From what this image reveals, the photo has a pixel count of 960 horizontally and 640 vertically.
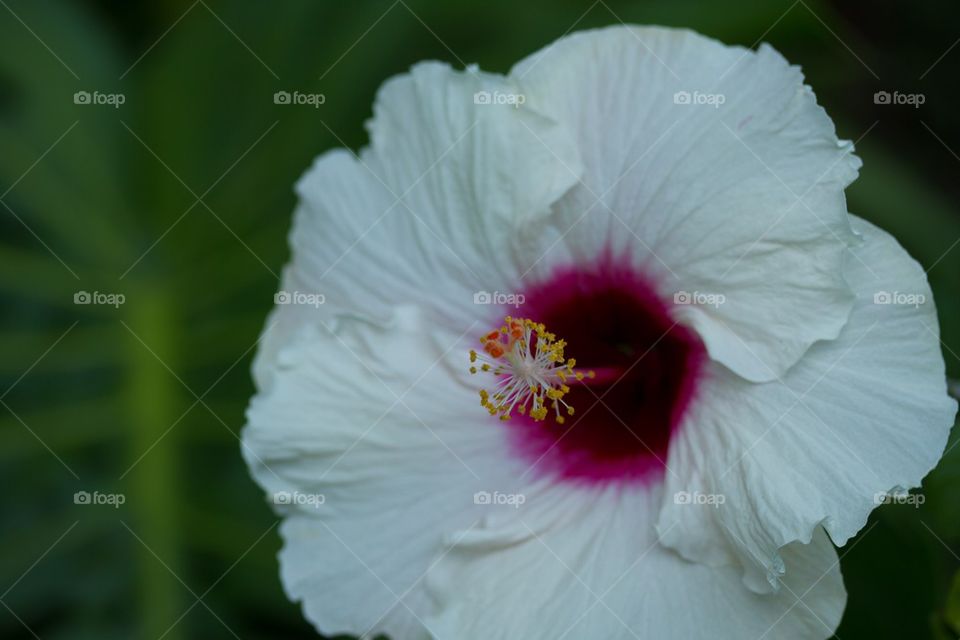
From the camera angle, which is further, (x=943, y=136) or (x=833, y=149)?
(x=943, y=136)

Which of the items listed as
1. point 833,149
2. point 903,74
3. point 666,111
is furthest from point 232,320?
point 903,74

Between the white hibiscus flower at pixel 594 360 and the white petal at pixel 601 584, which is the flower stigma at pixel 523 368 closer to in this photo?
the white hibiscus flower at pixel 594 360

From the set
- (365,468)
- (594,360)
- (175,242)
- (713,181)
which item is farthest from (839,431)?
(175,242)

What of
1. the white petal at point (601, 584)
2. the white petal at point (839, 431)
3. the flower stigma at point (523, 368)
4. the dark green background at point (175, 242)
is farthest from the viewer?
the dark green background at point (175, 242)

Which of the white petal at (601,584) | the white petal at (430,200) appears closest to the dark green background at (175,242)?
the white petal at (430,200)

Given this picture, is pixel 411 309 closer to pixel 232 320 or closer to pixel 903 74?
pixel 232 320

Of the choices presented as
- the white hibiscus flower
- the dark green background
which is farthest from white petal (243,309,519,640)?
the dark green background

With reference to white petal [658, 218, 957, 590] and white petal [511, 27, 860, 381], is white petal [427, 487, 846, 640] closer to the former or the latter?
white petal [658, 218, 957, 590]
